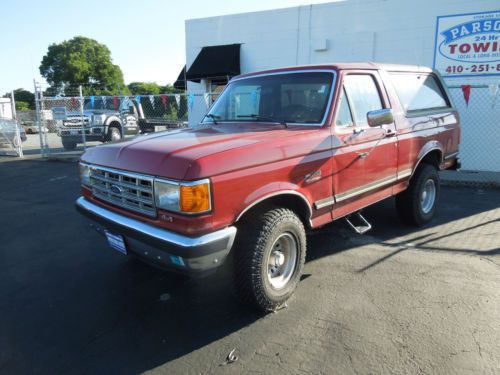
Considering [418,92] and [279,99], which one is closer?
[279,99]

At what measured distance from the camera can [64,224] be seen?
230 inches

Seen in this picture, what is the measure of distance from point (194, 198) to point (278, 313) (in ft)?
4.37

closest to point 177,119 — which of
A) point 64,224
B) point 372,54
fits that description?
point 372,54

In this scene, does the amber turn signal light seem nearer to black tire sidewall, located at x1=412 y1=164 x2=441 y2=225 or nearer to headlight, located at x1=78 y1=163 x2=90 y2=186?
headlight, located at x1=78 y1=163 x2=90 y2=186

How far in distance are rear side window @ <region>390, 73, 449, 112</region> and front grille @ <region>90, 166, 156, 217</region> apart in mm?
3251

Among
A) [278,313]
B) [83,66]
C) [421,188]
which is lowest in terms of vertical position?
[278,313]

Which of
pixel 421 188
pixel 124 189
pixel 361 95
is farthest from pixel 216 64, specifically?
pixel 124 189

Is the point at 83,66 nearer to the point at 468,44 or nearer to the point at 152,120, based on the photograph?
the point at 152,120

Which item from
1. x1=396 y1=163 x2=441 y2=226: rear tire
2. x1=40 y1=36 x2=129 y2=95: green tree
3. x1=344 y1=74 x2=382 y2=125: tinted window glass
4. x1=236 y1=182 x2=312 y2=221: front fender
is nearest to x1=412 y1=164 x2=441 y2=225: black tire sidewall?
x1=396 y1=163 x2=441 y2=226: rear tire

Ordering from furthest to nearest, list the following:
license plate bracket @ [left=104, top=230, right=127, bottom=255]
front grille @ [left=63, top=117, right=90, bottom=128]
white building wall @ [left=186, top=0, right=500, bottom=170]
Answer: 1. front grille @ [left=63, top=117, right=90, bottom=128]
2. white building wall @ [left=186, top=0, right=500, bottom=170]
3. license plate bracket @ [left=104, top=230, right=127, bottom=255]

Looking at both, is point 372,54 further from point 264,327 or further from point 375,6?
point 264,327

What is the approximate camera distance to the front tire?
2990 millimetres

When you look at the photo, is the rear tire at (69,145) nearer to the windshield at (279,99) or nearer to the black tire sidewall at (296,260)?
the windshield at (279,99)

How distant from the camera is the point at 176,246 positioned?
2.66 meters
